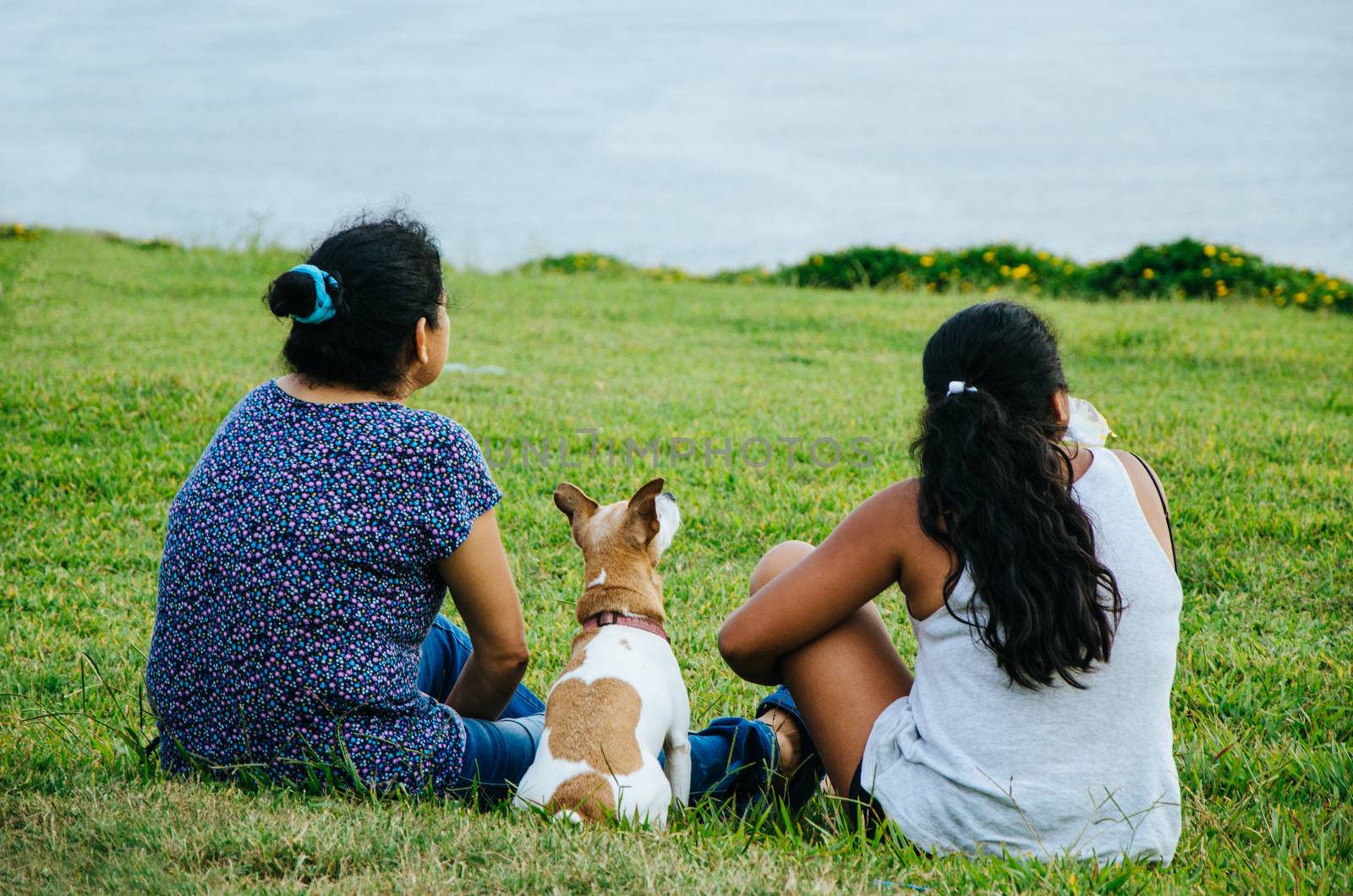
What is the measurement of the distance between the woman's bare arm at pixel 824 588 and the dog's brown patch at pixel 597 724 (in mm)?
294

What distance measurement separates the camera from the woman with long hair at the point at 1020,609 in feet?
8.05

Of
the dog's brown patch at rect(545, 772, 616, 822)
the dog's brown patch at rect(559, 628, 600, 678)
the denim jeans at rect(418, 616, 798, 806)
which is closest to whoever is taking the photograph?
the dog's brown patch at rect(545, 772, 616, 822)

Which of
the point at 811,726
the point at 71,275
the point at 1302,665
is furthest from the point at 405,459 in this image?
the point at 71,275

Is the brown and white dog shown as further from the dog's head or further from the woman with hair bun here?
the woman with hair bun

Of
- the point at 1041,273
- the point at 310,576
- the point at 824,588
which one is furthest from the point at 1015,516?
the point at 1041,273

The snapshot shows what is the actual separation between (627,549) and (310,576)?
107cm

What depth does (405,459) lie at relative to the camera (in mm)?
2619

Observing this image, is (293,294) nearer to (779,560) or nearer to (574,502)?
(574,502)

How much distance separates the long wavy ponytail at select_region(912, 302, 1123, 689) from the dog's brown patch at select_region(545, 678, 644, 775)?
86cm

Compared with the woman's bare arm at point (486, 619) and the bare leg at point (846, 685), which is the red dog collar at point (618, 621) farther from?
the bare leg at point (846, 685)

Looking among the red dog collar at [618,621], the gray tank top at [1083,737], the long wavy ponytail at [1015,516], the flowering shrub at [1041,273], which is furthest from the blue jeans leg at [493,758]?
the flowering shrub at [1041,273]

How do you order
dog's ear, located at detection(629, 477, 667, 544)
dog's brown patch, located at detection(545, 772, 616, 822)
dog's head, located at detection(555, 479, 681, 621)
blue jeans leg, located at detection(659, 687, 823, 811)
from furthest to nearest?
dog's ear, located at detection(629, 477, 667, 544) → dog's head, located at detection(555, 479, 681, 621) → blue jeans leg, located at detection(659, 687, 823, 811) → dog's brown patch, located at detection(545, 772, 616, 822)

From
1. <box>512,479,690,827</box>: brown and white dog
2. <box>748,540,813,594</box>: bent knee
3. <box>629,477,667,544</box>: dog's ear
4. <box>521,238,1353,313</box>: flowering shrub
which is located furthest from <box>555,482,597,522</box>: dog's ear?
<box>521,238,1353,313</box>: flowering shrub

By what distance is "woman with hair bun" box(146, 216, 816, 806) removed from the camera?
2.60 m
